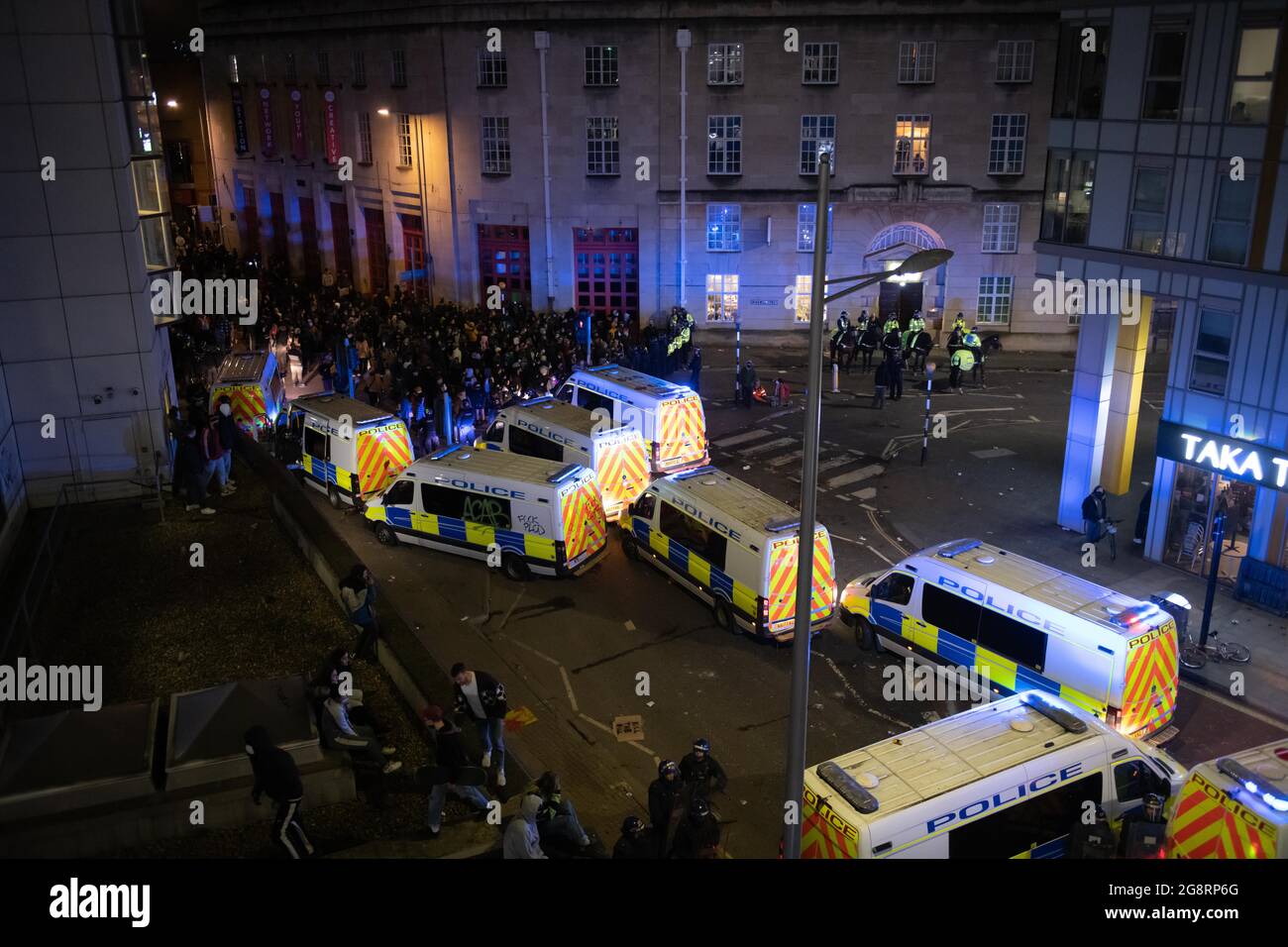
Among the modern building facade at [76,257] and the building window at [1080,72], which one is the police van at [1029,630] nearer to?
the building window at [1080,72]

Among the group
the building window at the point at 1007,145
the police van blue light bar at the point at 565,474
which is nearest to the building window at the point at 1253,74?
the police van blue light bar at the point at 565,474

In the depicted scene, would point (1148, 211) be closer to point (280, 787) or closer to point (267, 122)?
point (280, 787)

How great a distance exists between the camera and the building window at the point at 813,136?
128 ft

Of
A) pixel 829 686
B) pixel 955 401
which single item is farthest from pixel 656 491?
pixel 955 401

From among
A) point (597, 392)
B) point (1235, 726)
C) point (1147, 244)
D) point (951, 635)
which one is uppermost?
point (1147, 244)

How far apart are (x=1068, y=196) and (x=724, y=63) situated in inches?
770

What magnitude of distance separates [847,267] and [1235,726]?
26.4 meters

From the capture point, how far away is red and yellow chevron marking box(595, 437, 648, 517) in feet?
75.3

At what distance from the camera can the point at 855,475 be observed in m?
26.7

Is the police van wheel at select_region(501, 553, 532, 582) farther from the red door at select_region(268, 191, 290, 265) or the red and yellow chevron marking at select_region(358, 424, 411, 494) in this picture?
the red door at select_region(268, 191, 290, 265)

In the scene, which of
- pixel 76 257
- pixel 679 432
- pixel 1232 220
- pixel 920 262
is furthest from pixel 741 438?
pixel 920 262

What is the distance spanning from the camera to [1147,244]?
2122cm

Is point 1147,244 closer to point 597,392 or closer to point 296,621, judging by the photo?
point 597,392

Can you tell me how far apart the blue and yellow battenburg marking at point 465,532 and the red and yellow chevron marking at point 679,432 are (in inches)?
206
